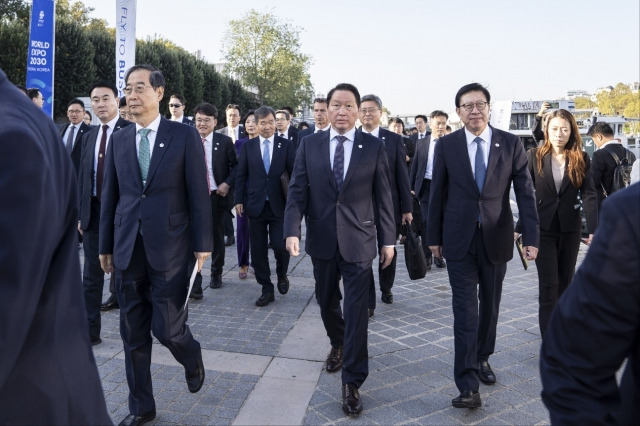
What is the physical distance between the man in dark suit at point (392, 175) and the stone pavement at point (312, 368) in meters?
0.26

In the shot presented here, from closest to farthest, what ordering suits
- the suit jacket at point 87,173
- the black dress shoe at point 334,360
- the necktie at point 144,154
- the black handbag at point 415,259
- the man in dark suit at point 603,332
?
the man in dark suit at point 603,332 → the necktie at point 144,154 → the black dress shoe at point 334,360 → the black handbag at point 415,259 → the suit jacket at point 87,173

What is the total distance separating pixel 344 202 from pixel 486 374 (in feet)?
5.36

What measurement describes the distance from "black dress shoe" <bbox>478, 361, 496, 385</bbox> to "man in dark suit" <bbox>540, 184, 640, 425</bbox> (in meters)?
3.08

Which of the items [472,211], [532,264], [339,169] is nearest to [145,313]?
[339,169]

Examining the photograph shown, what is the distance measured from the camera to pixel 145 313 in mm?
3738

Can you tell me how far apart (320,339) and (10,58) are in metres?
21.4

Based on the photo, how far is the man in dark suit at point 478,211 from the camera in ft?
13.4

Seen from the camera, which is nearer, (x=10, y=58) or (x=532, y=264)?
(x=532, y=264)

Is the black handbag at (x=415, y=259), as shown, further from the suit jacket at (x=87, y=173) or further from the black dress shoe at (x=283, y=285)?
the suit jacket at (x=87, y=173)

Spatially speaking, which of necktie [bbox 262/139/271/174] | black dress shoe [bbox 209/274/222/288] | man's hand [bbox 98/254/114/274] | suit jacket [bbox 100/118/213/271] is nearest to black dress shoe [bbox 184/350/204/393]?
suit jacket [bbox 100/118/213/271]

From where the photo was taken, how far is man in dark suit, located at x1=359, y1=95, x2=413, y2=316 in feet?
18.4

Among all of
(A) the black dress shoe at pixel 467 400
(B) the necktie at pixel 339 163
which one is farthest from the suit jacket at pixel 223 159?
(A) the black dress shoe at pixel 467 400

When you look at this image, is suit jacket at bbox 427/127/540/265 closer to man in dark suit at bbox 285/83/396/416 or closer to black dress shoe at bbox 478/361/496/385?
man in dark suit at bbox 285/83/396/416

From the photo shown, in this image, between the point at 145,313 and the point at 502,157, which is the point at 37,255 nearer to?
the point at 145,313
